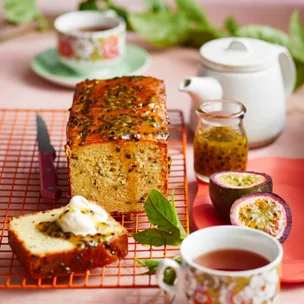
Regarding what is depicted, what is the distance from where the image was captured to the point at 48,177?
7.19ft

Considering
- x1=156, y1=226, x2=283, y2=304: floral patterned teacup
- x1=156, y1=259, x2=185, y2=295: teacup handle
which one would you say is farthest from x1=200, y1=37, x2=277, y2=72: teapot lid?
x1=156, y1=259, x2=185, y2=295: teacup handle

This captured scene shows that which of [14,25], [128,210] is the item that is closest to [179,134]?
[128,210]

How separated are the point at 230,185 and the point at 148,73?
1232mm

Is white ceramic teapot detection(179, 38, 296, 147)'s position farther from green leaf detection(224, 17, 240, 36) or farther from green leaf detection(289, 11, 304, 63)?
green leaf detection(224, 17, 240, 36)

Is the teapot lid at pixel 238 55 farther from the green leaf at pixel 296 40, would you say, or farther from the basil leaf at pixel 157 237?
the basil leaf at pixel 157 237

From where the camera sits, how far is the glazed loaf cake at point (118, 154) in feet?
Result: 6.42

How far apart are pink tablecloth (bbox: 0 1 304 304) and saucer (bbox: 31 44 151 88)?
59mm

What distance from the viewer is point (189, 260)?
1533mm

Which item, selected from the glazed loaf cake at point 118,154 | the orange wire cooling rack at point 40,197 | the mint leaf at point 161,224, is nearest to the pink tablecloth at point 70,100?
the orange wire cooling rack at point 40,197

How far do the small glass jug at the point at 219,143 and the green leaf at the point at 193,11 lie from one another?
3.45 ft

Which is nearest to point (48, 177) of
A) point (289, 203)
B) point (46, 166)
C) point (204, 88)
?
point (46, 166)

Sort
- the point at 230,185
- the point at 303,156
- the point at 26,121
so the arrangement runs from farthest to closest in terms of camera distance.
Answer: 1. the point at 26,121
2. the point at 303,156
3. the point at 230,185

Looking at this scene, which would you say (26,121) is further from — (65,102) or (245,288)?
(245,288)

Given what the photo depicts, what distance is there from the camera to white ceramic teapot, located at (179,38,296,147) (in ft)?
7.86
